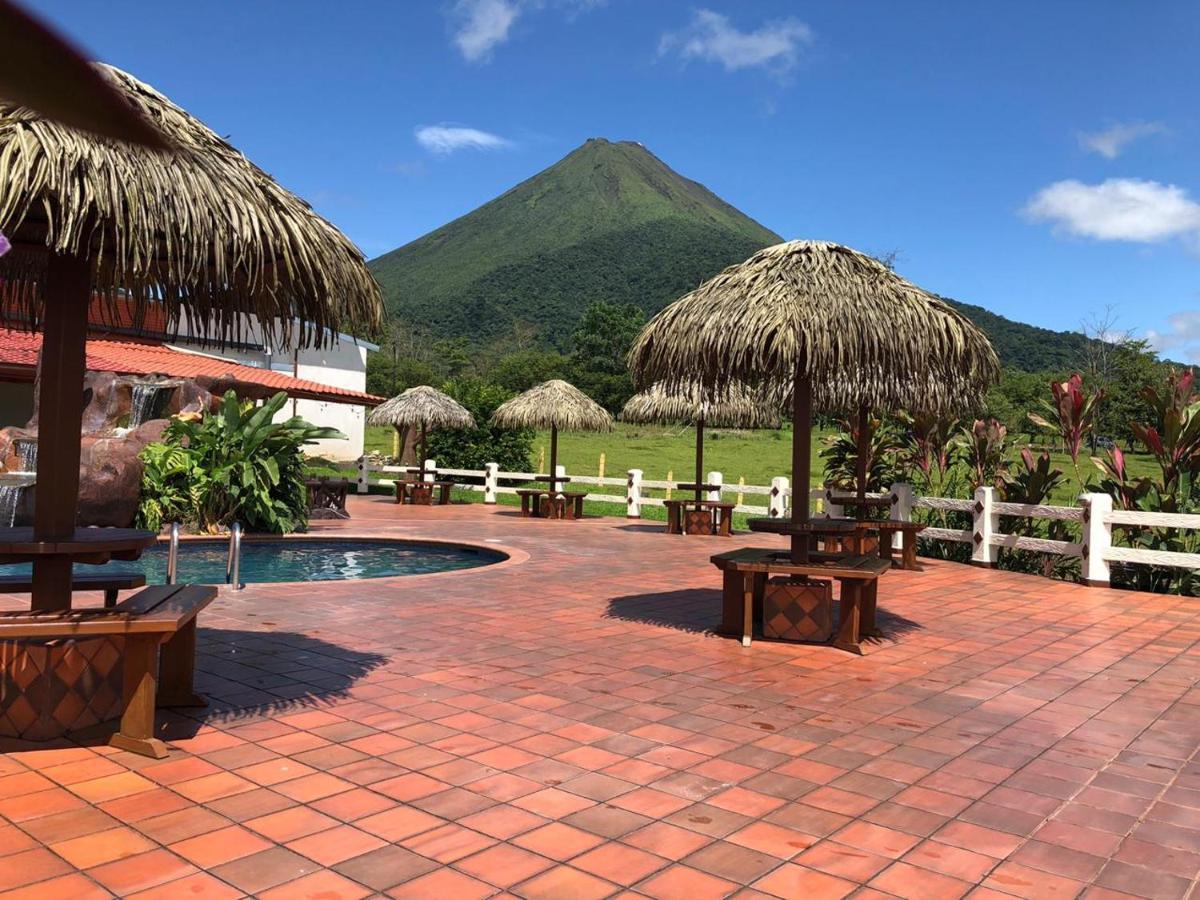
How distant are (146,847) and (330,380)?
31.4 meters

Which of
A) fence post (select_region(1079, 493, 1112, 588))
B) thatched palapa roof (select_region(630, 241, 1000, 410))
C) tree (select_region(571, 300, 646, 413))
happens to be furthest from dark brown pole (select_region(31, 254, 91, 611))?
tree (select_region(571, 300, 646, 413))

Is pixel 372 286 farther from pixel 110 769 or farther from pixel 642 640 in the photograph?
pixel 642 640

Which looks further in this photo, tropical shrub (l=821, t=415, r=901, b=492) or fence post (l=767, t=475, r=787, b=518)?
fence post (l=767, t=475, r=787, b=518)

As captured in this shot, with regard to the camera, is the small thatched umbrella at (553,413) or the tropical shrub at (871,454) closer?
the tropical shrub at (871,454)

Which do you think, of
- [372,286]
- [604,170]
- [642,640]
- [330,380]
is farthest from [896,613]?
[604,170]

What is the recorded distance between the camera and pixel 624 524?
17.0 m

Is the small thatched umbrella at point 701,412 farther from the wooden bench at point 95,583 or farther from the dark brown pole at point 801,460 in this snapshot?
the wooden bench at point 95,583

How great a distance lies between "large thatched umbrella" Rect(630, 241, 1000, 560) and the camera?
251 inches

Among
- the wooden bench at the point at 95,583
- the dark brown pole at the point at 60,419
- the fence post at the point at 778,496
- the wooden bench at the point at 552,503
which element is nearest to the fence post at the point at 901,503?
the fence post at the point at 778,496

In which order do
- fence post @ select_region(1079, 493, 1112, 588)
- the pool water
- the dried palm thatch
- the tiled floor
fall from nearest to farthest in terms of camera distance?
the tiled floor → the dried palm thatch → fence post @ select_region(1079, 493, 1112, 588) → the pool water

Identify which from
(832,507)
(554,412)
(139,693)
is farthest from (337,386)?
(139,693)

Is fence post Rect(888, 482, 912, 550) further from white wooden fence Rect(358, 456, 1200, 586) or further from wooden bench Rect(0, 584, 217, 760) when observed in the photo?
wooden bench Rect(0, 584, 217, 760)

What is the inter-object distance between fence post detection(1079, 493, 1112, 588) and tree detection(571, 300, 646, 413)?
157ft

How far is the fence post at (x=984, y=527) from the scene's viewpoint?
11250 mm
